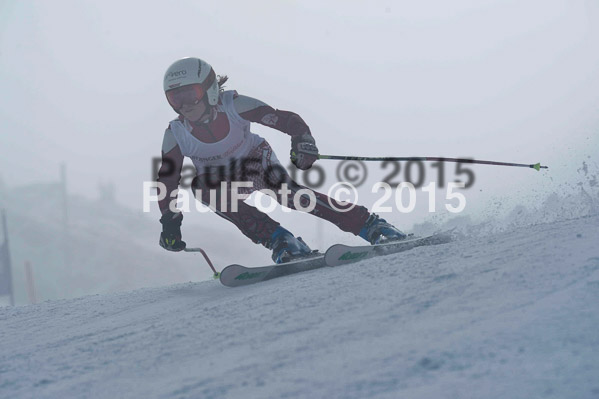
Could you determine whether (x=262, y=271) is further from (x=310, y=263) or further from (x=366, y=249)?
(x=366, y=249)

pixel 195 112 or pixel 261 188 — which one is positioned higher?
pixel 195 112

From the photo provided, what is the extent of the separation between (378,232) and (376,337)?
2465 mm

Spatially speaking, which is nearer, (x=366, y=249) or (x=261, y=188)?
(x=366, y=249)

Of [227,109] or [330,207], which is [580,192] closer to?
[330,207]

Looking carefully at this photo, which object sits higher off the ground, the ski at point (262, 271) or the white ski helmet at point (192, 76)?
the white ski helmet at point (192, 76)

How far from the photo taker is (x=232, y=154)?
14.0 feet

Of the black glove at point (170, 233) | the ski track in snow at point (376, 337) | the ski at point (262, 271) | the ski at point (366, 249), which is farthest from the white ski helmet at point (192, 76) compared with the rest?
the ski track in snow at point (376, 337)

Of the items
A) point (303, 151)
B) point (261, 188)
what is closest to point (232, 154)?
point (261, 188)

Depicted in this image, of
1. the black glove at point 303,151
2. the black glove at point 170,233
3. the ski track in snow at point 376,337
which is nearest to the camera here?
the ski track in snow at point 376,337

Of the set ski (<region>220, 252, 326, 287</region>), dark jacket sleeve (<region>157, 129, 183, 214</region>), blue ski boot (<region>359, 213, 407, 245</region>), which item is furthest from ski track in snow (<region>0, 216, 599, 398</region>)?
dark jacket sleeve (<region>157, 129, 183, 214</region>)

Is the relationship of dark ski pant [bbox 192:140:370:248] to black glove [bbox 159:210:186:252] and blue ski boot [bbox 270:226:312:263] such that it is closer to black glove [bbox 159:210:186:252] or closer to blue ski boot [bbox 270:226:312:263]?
blue ski boot [bbox 270:226:312:263]

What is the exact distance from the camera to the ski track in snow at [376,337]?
1.47 metres

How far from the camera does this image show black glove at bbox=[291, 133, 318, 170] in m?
4.00

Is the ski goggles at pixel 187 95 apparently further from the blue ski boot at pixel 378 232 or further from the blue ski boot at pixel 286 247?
the blue ski boot at pixel 378 232
